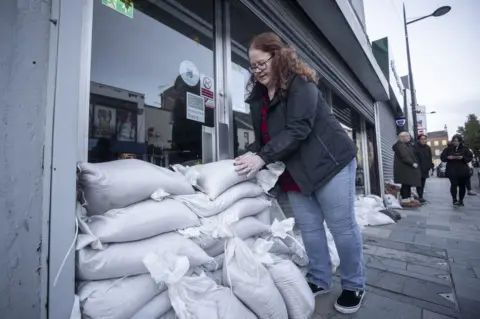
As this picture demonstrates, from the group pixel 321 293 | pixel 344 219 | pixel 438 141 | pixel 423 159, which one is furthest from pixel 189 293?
pixel 438 141

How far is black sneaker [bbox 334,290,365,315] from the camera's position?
133cm

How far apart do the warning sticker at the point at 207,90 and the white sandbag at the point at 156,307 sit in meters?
1.55

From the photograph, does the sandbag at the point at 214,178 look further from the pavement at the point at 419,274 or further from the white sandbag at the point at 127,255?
the pavement at the point at 419,274

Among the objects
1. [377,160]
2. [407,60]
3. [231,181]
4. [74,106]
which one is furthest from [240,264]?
[407,60]

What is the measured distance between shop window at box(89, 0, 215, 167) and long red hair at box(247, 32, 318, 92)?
2.65 feet

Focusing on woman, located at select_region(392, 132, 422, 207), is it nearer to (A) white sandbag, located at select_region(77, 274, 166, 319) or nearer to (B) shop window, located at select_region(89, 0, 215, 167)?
(B) shop window, located at select_region(89, 0, 215, 167)

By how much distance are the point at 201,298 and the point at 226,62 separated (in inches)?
77.1

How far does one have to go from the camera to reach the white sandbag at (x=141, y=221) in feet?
2.88

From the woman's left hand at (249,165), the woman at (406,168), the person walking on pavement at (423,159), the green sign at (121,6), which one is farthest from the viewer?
the person walking on pavement at (423,159)

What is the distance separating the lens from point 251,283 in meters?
1.01

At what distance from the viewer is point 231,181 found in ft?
4.42

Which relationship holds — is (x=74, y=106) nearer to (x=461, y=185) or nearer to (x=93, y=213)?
(x=93, y=213)

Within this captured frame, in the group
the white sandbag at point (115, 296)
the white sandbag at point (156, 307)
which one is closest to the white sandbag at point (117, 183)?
the white sandbag at point (115, 296)

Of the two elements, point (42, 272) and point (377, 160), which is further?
point (377, 160)
